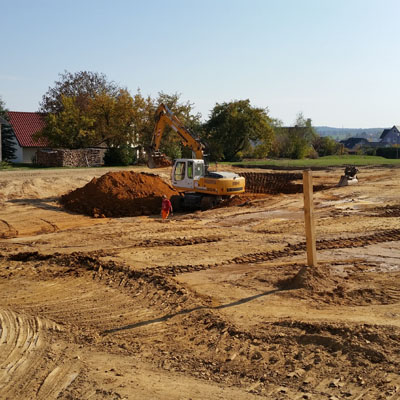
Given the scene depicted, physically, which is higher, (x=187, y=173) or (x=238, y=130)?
(x=238, y=130)

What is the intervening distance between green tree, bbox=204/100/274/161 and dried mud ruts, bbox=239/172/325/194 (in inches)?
693

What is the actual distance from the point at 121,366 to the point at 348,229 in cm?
1097

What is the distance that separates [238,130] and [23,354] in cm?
4727

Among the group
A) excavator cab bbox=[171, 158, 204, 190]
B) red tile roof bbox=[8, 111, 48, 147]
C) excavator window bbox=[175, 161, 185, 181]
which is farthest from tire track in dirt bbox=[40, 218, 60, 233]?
red tile roof bbox=[8, 111, 48, 147]

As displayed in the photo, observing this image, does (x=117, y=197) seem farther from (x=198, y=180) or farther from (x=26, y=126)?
(x=26, y=126)

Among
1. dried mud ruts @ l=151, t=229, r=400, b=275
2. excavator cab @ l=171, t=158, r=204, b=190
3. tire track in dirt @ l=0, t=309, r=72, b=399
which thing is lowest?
tire track in dirt @ l=0, t=309, r=72, b=399

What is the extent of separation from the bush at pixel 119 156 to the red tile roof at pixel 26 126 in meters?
9.27

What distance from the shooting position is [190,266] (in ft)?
39.4

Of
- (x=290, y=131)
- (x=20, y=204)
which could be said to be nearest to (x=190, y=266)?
(x=20, y=204)

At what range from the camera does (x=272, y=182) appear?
3397cm

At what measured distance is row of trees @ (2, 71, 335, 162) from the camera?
39969 millimetres

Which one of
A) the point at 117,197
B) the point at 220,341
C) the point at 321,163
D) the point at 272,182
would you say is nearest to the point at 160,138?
the point at 117,197

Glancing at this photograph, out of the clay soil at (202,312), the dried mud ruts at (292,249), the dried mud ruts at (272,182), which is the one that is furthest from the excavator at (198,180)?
the dried mud ruts at (272,182)

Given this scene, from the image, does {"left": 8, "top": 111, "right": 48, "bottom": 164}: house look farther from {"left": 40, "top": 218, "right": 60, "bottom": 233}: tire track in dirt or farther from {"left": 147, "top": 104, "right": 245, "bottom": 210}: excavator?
{"left": 40, "top": 218, "right": 60, "bottom": 233}: tire track in dirt
